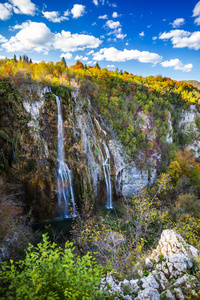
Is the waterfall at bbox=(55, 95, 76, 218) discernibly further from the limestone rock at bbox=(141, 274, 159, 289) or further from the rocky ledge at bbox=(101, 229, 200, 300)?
the limestone rock at bbox=(141, 274, 159, 289)

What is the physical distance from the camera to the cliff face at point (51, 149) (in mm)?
14688

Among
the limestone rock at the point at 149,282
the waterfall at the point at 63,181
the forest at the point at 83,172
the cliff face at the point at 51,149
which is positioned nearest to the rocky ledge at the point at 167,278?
the limestone rock at the point at 149,282

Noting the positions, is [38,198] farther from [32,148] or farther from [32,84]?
[32,84]

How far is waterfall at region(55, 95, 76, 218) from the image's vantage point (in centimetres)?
1623

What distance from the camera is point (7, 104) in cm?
1466

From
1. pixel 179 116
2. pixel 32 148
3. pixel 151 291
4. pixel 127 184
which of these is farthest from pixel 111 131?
pixel 179 116

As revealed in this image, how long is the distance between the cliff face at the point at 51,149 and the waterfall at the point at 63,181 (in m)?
0.41

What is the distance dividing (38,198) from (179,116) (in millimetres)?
38562

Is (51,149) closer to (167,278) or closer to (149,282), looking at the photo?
(149,282)

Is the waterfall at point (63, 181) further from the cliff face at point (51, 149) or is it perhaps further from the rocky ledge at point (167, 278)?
the rocky ledge at point (167, 278)

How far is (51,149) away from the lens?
1628 centimetres

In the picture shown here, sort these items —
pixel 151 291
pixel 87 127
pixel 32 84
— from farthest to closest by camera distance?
pixel 87 127 → pixel 32 84 → pixel 151 291

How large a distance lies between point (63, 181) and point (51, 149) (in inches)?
146

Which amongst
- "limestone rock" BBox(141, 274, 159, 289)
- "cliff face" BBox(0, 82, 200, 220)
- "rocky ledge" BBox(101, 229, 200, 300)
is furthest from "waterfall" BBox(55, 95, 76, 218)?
"limestone rock" BBox(141, 274, 159, 289)
